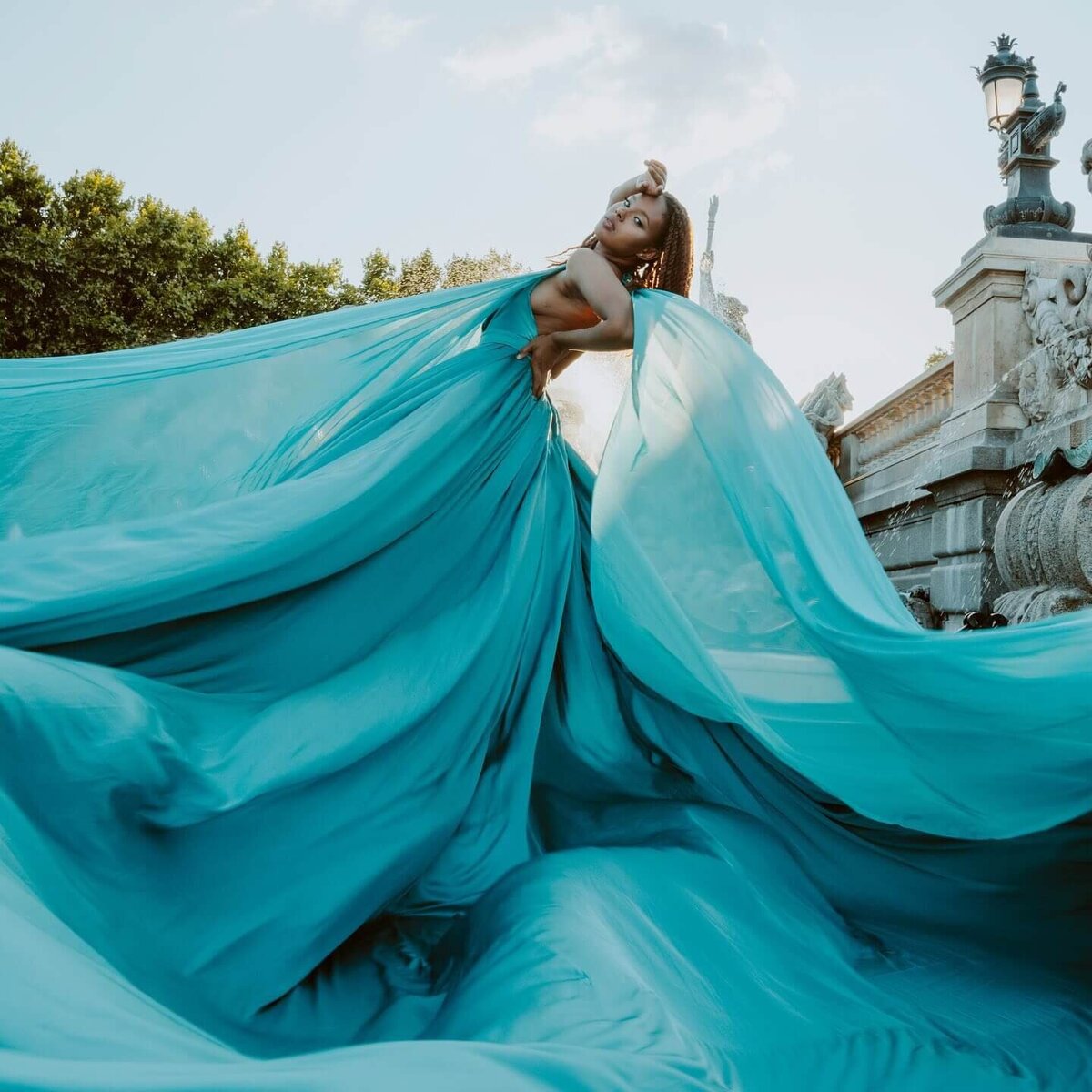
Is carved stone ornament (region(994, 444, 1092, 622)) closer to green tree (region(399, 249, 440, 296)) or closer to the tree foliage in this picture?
the tree foliage

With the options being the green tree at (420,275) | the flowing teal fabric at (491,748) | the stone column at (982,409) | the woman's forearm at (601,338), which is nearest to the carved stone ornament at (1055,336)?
the stone column at (982,409)

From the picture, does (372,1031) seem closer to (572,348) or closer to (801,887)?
(801,887)

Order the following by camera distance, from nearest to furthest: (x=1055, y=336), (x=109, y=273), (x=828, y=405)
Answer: (x=1055, y=336) < (x=828, y=405) < (x=109, y=273)

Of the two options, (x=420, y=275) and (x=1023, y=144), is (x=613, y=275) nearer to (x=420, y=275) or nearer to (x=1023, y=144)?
(x=1023, y=144)

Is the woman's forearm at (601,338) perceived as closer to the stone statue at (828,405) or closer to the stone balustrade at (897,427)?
the stone balustrade at (897,427)

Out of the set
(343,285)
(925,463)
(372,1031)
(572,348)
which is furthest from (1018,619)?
(343,285)

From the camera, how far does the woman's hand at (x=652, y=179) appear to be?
3428mm

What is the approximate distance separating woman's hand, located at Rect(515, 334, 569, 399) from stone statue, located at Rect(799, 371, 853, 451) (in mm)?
9911

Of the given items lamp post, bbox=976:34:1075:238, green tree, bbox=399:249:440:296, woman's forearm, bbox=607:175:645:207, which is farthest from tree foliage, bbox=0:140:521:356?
woman's forearm, bbox=607:175:645:207

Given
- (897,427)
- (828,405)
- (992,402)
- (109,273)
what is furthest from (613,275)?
(109,273)

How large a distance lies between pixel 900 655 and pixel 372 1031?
1.22 meters

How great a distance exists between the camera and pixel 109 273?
21.8 metres

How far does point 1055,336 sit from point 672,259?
212 inches

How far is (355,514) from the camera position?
2.67 meters
